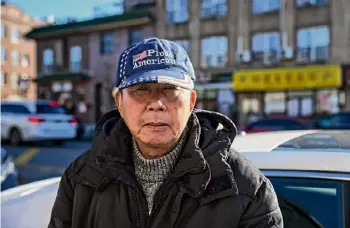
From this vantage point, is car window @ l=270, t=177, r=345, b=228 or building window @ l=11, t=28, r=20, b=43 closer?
car window @ l=270, t=177, r=345, b=228

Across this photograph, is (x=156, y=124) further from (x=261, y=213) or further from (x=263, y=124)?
(x=263, y=124)

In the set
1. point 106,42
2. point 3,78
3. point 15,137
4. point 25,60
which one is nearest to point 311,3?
point 106,42

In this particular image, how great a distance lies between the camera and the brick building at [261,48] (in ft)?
70.2

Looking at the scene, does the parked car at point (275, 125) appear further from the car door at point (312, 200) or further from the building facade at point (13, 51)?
the building facade at point (13, 51)

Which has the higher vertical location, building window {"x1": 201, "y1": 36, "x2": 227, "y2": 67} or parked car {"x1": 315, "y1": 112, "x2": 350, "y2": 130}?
building window {"x1": 201, "y1": 36, "x2": 227, "y2": 67}

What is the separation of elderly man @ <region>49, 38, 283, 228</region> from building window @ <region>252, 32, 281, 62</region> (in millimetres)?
22082

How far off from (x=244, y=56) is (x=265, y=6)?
3.02 m

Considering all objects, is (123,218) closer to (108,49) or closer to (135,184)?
(135,184)

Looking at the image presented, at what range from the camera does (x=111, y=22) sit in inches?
1065

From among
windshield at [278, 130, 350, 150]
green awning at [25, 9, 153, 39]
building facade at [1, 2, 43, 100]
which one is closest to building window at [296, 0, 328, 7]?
green awning at [25, 9, 153, 39]

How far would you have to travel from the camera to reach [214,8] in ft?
81.5

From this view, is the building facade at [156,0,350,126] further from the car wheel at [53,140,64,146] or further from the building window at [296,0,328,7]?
the car wheel at [53,140,64,146]

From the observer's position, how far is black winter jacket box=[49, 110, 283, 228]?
1.43 m

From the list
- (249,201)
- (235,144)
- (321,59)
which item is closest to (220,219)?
(249,201)
